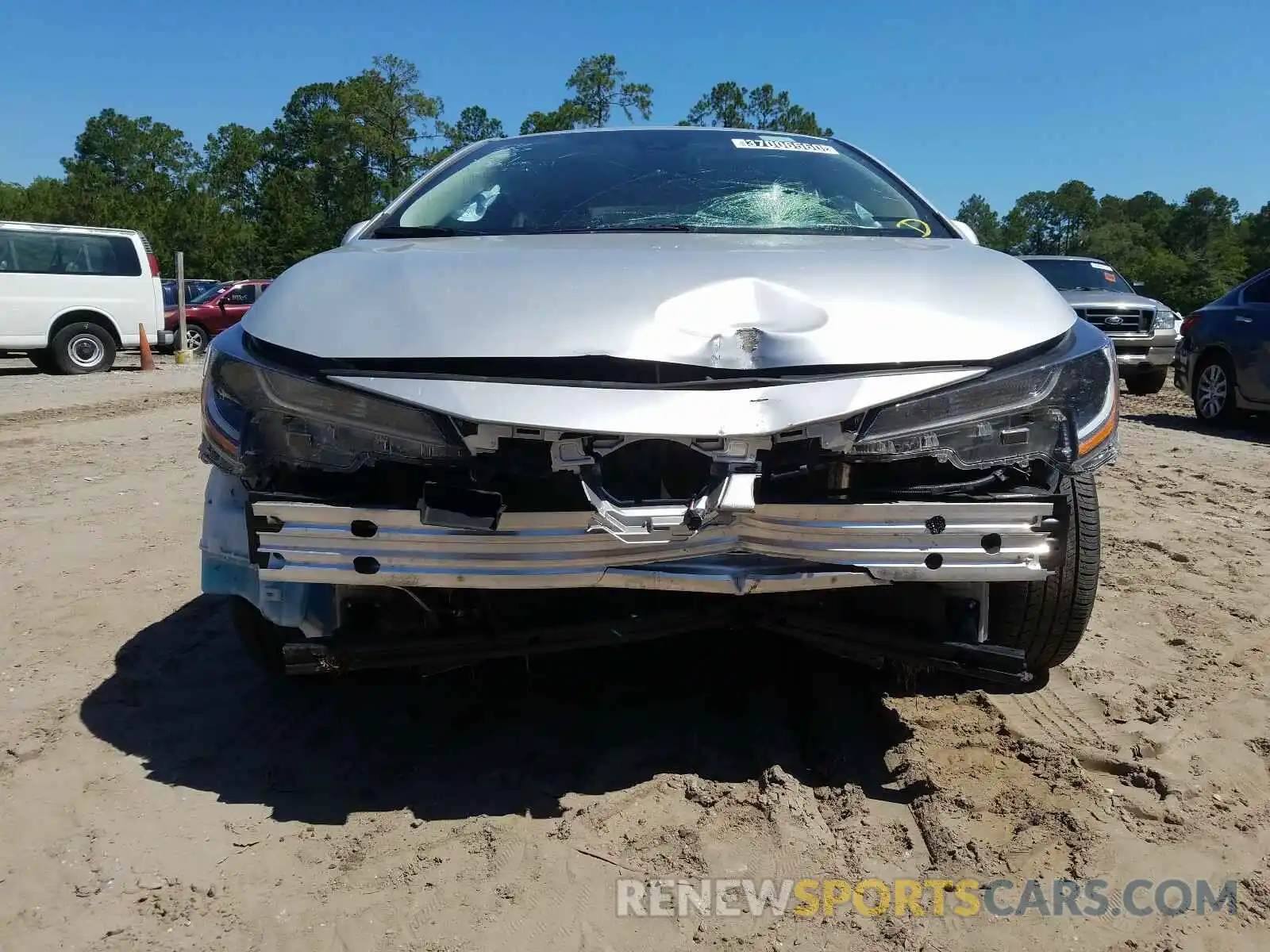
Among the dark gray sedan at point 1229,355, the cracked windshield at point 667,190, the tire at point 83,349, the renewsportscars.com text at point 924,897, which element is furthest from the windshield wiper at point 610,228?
the tire at point 83,349

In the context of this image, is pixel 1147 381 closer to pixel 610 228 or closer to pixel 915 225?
pixel 915 225

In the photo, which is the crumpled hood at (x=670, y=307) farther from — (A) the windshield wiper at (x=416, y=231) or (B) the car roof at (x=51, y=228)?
(B) the car roof at (x=51, y=228)

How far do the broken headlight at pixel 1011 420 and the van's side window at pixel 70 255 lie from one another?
14.9 meters

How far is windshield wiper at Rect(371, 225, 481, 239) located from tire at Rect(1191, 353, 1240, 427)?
8.16 m

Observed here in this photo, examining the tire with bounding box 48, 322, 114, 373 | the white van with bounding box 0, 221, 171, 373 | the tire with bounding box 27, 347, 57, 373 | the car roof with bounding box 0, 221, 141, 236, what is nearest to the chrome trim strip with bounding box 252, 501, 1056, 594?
the car roof with bounding box 0, 221, 141, 236

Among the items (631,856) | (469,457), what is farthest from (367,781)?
(469,457)

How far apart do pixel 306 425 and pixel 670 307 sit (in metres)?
0.79

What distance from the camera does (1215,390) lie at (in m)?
8.97

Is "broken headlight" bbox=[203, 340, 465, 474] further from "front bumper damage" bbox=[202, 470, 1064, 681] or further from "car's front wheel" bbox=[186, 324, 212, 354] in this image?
"car's front wheel" bbox=[186, 324, 212, 354]

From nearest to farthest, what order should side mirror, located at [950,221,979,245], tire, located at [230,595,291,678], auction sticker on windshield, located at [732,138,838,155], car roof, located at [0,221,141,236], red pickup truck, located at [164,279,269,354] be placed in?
tire, located at [230,595,291,678] → side mirror, located at [950,221,979,245] → auction sticker on windshield, located at [732,138,838,155] → car roof, located at [0,221,141,236] → red pickup truck, located at [164,279,269,354]

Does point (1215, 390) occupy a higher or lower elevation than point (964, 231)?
lower

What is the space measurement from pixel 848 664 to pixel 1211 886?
1222mm

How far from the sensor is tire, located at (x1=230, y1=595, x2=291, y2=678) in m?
2.71

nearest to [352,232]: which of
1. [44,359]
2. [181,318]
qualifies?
[44,359]
